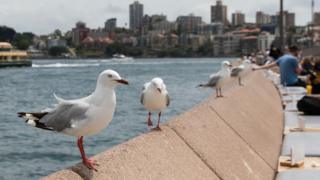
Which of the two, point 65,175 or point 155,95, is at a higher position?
point 155,95

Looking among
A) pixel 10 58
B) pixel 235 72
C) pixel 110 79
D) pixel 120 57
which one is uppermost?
pixel 110 79

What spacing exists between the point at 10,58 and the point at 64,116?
111162 mm

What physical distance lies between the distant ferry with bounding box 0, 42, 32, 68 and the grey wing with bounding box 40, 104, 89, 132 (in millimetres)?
107321

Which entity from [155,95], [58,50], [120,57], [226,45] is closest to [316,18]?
[120,57]

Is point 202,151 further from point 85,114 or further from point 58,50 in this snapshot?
point 58,50

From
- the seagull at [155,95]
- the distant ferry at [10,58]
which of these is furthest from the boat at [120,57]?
the seagull at [155,95]

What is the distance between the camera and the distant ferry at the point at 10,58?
111 meters

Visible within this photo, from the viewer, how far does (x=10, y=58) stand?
113250 mm

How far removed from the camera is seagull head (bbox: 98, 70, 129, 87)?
A: 4523 mm

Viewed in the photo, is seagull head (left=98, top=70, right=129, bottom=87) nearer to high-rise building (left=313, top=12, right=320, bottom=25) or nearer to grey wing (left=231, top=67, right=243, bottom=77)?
grey wing (left=231, top=67, right=243, bottom=77)

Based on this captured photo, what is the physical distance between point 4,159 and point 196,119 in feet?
24.1

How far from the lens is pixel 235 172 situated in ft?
19.7

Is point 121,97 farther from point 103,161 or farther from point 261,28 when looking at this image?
point 261,28

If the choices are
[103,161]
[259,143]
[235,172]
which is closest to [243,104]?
[259,143]
